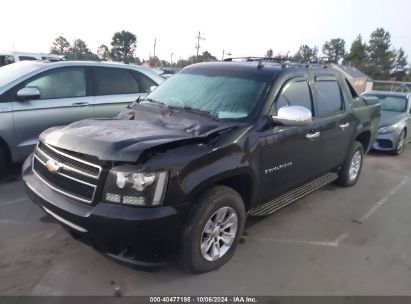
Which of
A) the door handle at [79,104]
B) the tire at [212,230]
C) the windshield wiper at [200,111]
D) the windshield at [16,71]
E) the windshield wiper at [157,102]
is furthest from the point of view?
the door handle at [79,104]

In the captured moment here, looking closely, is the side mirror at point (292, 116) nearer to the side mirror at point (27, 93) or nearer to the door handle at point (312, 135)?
the door handle at point (312, 135)

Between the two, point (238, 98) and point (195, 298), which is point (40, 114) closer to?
point (238, 98)

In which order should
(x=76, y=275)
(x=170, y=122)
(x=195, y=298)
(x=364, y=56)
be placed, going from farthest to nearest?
(x=364, y=56), (x=170, y=122), (x=76, y=275), (x=195, y=298)

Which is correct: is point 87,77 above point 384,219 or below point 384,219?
above

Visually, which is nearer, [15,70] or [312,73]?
[312,73]

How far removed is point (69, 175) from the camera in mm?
3094

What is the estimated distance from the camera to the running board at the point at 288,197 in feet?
13.2

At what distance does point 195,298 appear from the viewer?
123 inches

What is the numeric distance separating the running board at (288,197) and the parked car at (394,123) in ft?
13.2

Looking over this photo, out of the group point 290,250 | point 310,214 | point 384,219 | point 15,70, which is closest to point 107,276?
point 290,250

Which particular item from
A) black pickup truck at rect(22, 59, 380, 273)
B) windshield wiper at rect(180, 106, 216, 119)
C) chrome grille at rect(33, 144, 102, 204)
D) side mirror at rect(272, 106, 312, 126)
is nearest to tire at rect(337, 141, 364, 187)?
black pickup truck at rect(22, 59, 380, 273)

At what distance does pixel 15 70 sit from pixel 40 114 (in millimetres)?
877

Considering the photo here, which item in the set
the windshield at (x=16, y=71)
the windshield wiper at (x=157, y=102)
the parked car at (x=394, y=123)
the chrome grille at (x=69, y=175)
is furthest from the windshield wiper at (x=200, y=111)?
the parked car at (x=394, y=123)

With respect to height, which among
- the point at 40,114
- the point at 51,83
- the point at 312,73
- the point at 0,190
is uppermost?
the point at 312,73
